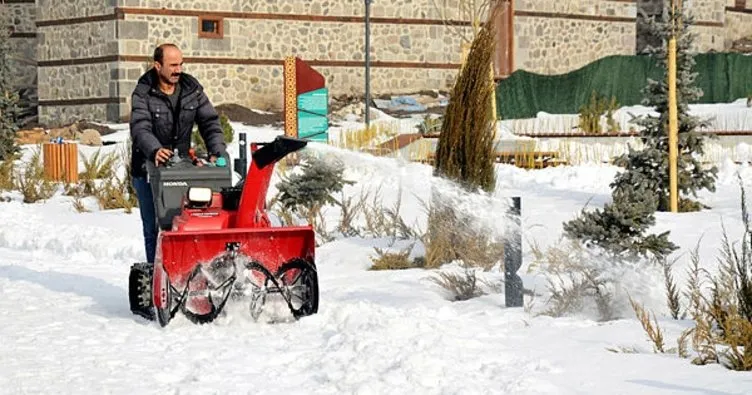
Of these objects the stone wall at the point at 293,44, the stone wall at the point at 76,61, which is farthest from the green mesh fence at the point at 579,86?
the stone wall at the point at 76,61

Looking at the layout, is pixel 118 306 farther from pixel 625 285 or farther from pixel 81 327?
pixel 625 285

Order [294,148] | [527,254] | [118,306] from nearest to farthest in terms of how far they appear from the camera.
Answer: [294,148]
[118,306]
[527,254]

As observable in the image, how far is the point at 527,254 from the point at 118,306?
3.57 m

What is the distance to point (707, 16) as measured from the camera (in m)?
38.5

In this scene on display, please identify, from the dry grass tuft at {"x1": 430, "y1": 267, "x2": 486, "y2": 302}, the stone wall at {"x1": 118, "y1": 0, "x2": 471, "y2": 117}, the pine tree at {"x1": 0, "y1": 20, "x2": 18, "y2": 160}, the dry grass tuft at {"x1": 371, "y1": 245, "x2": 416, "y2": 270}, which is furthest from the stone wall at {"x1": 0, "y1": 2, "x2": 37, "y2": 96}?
the dry grass tuft at {"x1": 430, "y1": 267, "x2": 486, "y2": 302}

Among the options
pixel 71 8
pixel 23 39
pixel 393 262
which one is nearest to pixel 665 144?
pixel 393 262

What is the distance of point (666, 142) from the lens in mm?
17172

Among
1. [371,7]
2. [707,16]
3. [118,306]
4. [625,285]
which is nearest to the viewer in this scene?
[625,285]

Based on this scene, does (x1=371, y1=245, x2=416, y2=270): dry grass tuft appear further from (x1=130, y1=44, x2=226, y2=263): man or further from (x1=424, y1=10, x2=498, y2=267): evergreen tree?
(x1=130, y1=44, x2=226, y2=263): man

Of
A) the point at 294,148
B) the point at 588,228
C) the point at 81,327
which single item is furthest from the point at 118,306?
the point at 588,228

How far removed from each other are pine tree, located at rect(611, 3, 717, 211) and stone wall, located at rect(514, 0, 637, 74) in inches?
674

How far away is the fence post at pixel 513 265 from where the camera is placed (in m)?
9.10

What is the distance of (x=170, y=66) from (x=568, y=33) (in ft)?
87.6

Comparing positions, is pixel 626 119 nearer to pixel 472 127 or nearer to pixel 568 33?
pixel 568 33
